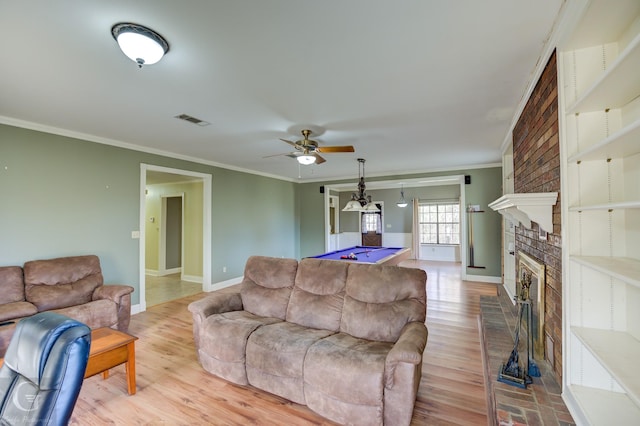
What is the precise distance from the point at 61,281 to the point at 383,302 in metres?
3.75

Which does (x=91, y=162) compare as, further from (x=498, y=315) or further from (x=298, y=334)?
(x=498, y=315)

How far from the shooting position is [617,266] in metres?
1.33

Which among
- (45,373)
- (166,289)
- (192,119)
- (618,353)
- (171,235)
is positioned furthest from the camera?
(171,235)

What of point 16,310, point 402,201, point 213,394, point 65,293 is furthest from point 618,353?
point 402,201

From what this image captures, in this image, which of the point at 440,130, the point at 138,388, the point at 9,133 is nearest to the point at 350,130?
the point at 440,130

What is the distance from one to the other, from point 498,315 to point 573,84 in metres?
2.44

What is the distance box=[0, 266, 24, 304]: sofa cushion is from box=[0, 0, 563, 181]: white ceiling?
1732mm

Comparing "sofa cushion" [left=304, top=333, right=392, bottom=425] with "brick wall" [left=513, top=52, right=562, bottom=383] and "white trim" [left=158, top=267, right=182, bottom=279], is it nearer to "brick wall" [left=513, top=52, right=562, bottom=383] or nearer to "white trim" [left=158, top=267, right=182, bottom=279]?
"brick wall" [left=513, top=52, right=562, bottom=383]

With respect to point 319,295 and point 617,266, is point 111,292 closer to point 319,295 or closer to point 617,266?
point 319,295

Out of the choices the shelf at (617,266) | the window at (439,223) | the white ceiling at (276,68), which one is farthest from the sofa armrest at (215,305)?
the window at (439,223)

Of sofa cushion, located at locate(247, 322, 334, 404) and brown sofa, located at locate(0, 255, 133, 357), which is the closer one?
sofa cushion, located at locate(247, 322, 334, 404)

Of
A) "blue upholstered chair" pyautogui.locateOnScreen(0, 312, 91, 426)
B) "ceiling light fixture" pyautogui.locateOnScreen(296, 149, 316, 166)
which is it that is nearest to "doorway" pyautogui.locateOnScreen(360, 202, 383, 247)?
"ceiling light fixture" pyautogui.locateOnScreen(296, 149, 316, 166)

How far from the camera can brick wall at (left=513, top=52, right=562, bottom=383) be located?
6.17 ft

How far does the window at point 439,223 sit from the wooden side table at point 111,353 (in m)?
9.44
